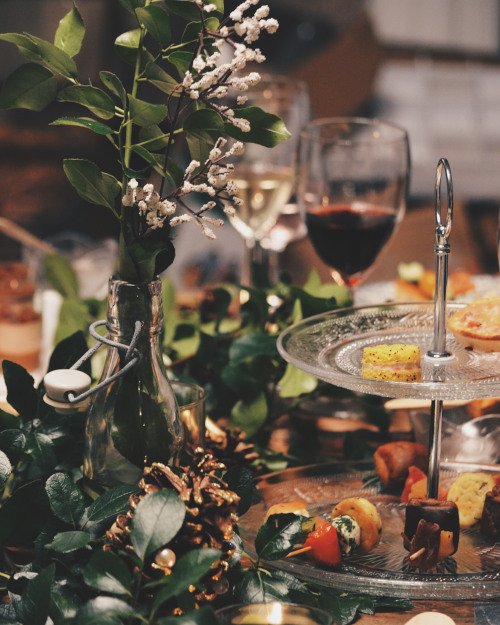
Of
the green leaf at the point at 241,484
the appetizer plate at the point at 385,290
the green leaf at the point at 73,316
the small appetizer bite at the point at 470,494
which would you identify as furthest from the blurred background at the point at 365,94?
the green leaf at the point at 241,484

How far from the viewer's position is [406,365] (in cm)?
86

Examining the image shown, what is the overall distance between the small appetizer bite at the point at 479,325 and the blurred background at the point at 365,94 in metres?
1.27

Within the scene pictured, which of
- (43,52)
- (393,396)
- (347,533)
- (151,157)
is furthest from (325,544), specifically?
(43,52)

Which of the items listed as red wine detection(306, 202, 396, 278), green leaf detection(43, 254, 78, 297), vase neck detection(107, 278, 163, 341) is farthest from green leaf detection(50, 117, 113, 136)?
green leaf detection(43, 254, 78, 297)

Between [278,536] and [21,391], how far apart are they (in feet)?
0.95

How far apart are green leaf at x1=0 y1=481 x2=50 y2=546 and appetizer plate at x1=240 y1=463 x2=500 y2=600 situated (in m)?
0.18

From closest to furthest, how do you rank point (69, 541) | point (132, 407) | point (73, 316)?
point (69, 541) → point (132, 407) → point (73, 316)

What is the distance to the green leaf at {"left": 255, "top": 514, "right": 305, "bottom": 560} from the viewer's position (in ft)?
2.58

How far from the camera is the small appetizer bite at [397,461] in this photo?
1.00 m

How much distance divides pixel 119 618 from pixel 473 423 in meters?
0.56

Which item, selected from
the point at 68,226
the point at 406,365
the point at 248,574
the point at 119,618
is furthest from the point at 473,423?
the point at 68,226

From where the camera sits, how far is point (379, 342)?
100 centimetres

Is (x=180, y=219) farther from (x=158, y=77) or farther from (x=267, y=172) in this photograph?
(x=267, y=172)

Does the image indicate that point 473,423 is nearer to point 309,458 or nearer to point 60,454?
point 309,458
